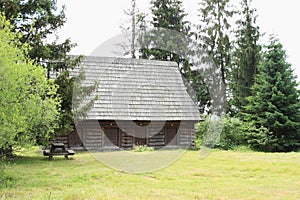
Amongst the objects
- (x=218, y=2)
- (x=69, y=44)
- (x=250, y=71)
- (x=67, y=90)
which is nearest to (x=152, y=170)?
(x=67, y=90)

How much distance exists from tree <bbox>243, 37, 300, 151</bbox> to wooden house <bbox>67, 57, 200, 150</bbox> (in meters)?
4.20

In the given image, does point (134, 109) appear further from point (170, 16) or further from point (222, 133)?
point (170, 16)

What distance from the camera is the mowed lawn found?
7.84 meters

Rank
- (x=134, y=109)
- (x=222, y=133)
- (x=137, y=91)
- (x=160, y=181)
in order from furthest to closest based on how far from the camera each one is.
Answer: (x=222, y=133) → (x=137, y=91) → (x=134, y=109) → (x=160, y=181)

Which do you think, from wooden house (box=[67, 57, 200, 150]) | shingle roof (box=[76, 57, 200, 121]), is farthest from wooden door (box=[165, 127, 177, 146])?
shingle roof (box=[76, 57, 200, 121])

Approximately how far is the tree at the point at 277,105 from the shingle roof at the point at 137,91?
4.17m

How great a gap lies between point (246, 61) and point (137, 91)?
9354 mm

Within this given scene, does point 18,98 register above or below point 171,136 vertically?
above

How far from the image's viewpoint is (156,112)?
21.4 m

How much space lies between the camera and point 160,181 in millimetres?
9992

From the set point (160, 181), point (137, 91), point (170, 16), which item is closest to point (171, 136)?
point (137, 91)

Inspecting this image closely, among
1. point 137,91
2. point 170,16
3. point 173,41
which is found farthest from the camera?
point 170,16

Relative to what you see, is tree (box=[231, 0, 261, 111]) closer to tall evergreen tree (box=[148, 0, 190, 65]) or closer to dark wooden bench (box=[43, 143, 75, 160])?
tall evergreen tree (box=[148, 0, 190, 65])

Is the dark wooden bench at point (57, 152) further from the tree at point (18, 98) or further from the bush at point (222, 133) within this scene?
the bush at point (222, 133)
